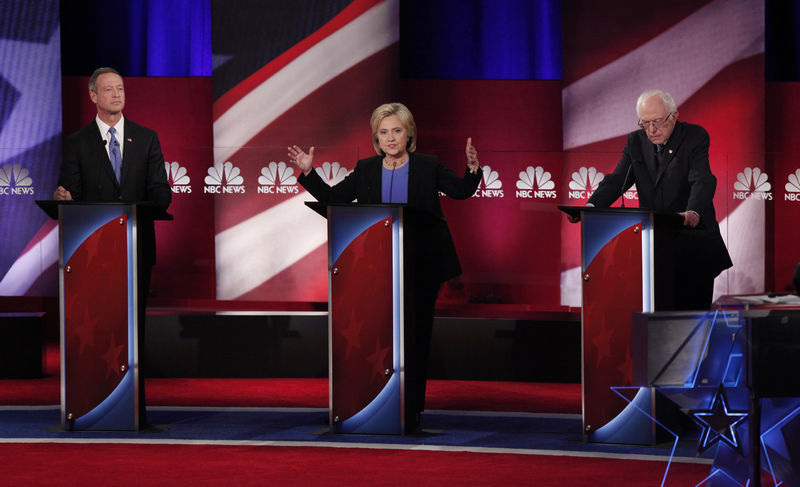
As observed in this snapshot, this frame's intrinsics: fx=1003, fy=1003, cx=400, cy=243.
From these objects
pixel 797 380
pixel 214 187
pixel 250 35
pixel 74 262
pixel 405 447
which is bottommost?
pixel 405 447

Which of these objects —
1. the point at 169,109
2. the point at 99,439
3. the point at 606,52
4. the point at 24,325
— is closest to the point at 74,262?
the point at 99,439

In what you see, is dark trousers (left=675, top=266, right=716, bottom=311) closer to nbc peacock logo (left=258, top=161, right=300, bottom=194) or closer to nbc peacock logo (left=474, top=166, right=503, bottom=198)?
nbc peacock logo (left=474, top=166, right=503, bottom=198)

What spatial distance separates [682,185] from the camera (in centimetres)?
436

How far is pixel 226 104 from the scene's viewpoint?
22.6ft

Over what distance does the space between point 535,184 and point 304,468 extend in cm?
303

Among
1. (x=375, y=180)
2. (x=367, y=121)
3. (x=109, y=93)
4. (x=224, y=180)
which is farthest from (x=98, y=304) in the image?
(x=367, y=121)

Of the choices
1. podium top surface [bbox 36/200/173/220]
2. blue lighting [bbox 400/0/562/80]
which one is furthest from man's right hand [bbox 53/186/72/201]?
blue lighting [bbox 400/0/562/80]

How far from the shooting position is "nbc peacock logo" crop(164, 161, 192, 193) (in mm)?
6219

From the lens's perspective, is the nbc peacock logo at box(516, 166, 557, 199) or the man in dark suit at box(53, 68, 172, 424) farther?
the nbc peacock logo at box(516, 166, 557, 199)

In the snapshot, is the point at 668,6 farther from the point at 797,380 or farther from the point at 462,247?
the point at 797,380

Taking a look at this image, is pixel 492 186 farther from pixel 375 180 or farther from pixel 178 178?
pixel 178 178

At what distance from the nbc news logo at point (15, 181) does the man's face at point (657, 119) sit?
392cm

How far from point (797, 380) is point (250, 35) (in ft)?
16.4

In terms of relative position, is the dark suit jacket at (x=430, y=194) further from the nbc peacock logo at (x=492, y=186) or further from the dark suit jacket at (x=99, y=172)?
the nbc peacock logo at (x=492, y=186)
